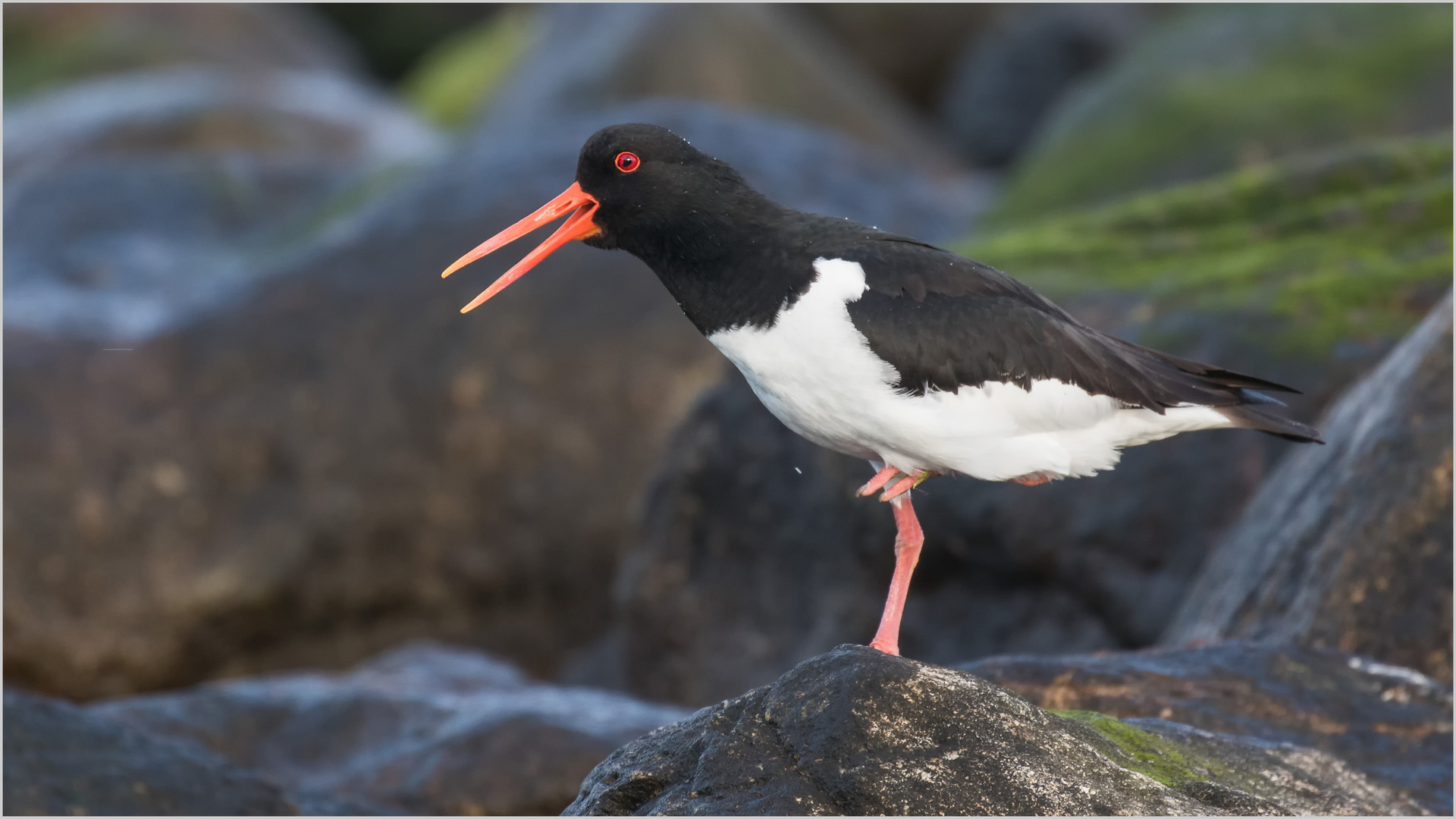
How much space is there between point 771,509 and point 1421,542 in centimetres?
452

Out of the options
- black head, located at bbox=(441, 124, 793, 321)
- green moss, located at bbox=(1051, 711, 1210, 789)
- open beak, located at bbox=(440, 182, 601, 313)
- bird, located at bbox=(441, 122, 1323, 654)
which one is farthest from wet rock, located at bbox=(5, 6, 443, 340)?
green moss, located at bbox=(1051, 711, 1210, 789)

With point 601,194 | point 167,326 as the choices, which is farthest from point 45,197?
point 601,194

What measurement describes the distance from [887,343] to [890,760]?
1.65m

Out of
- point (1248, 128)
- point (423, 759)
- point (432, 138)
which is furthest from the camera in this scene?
point (432, 138)

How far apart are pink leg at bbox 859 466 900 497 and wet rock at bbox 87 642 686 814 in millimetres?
2315

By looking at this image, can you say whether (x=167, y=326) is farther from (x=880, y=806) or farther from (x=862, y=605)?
(x=880, y=806)

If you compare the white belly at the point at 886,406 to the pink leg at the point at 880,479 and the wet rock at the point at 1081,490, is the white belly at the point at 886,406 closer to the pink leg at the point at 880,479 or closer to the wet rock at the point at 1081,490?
the pink leg at the point at 880,479

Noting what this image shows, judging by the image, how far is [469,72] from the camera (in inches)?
1025

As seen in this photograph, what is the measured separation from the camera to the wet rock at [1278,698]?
18.8 feet

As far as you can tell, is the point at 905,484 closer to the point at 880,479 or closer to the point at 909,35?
the point at 880,479

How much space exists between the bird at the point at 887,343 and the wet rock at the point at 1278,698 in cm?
72

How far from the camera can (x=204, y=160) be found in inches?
648

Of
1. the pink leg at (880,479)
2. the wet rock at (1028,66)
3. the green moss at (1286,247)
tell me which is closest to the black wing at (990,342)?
the pink leg at (880,479)

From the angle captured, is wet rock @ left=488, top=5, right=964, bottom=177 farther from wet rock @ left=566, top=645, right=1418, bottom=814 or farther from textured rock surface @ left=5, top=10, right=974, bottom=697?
wet rock @ left=566, top=645, right=1418, bottom=814
